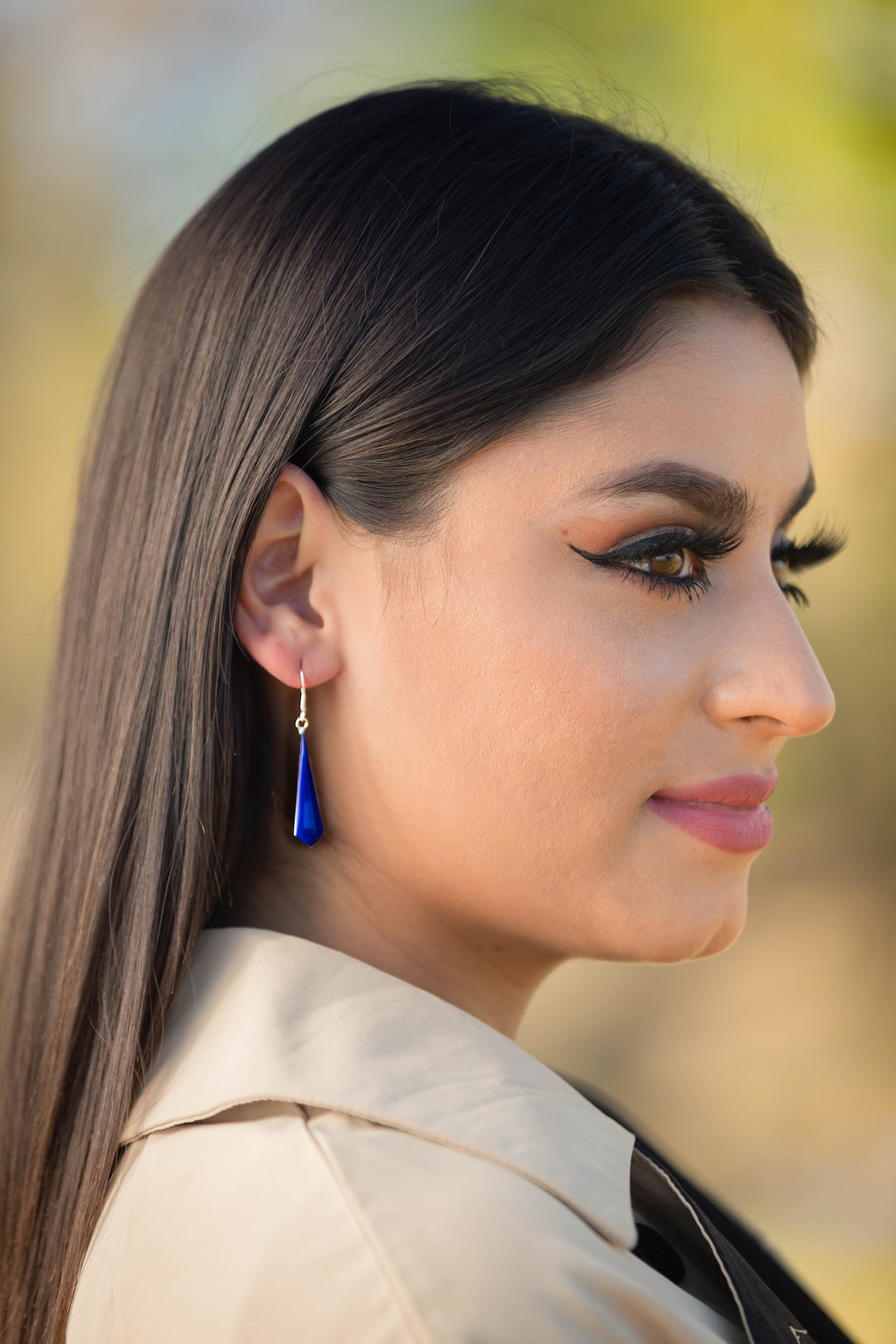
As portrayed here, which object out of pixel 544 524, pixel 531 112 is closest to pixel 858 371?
pixel 531 112

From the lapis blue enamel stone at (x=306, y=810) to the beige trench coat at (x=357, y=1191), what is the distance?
0.54ft

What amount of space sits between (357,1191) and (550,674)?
596 mm

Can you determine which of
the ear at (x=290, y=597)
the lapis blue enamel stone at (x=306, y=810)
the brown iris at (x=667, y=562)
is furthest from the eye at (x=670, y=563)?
the lapis blue enamel stone at (x=306, y=810)

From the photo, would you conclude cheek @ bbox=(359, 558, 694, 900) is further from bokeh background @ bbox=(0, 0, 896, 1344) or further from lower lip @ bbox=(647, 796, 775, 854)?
bokeh background @ bbox=(0, 0, 896, 1344)

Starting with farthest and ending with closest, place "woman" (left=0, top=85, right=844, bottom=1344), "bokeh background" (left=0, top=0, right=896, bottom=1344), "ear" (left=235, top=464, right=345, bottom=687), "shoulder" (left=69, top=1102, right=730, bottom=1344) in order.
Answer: "bokeh background" (left=0, top=0, right=896, bottom=1344)
"ear" (left=235, top=464, right=345, bottom=687)
"woman" (left=0, top=85, right=844, bottom=1344)
"shoulder" (left=69, top=1102, right=730, bottom=1344)

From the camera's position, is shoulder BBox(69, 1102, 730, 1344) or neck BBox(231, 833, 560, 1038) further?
neck BBox(231, 833, 560, 1038)

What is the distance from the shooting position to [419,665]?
1269 millimetres

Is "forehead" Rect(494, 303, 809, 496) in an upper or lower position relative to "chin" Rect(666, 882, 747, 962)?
upper

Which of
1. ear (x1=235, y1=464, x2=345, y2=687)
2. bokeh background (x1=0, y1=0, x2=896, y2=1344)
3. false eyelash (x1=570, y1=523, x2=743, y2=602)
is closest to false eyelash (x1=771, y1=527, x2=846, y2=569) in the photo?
false eyelash (x1=570, y1=523, x2=743, y2=602)

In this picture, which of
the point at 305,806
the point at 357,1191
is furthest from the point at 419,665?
the point at 357,1191


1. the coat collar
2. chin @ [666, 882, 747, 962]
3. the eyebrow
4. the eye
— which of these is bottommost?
the coat collar

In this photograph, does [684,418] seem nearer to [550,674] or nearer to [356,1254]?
[550,674]

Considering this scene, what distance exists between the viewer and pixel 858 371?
165 inches

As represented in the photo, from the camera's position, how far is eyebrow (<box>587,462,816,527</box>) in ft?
4.04
